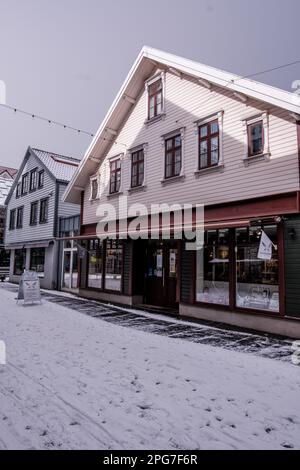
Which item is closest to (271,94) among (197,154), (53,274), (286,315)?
(197,154)

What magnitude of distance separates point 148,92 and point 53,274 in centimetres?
1237

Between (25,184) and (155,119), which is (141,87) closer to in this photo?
(155,119)

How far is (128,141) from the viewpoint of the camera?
14219 mm

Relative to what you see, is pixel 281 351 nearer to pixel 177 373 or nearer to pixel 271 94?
pixel 177 373

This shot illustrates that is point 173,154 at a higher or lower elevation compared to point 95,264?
→ higher

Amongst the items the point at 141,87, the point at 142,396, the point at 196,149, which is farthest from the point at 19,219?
the point at 142,396

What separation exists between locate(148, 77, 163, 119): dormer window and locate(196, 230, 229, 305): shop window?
582 cm

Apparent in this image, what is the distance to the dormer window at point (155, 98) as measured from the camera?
12.9 meters

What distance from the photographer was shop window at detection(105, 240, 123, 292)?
14.2 meters

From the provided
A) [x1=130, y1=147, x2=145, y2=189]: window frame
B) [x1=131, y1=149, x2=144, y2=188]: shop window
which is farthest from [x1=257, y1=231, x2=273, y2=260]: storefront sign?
[x1=131, y1=149, x2=144, y2=188]: shop window

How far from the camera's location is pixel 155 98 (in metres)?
13.2

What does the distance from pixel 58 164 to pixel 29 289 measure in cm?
1278
